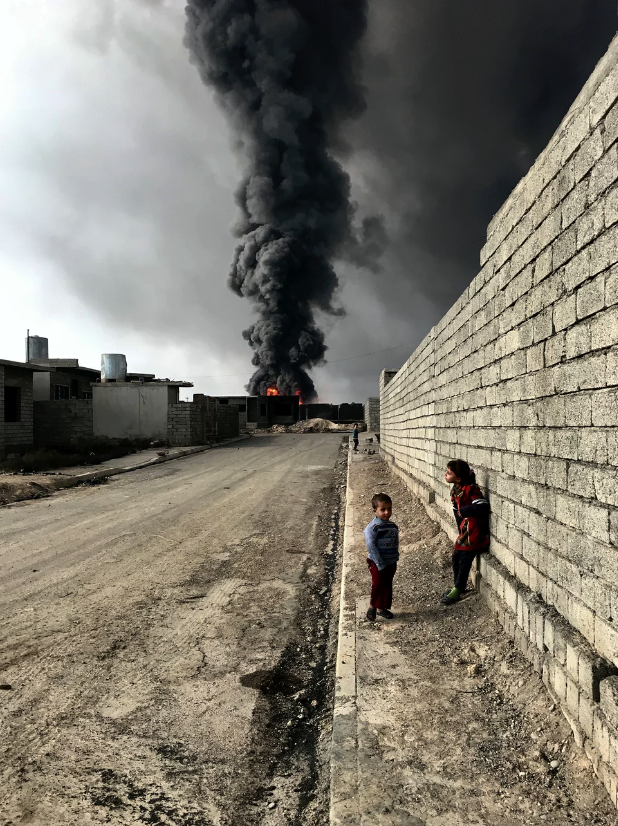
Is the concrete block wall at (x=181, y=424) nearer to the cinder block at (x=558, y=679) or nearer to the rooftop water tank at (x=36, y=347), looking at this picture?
the rooftop water tank at (x=36, y=347)

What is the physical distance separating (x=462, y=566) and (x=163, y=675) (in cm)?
255

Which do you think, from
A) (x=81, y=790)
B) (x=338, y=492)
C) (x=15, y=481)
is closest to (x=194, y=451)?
(x=15, y=481)

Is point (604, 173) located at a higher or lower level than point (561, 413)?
higher

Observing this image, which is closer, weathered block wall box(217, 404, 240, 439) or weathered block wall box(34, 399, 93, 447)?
weathered block wall box(34, 399, 93, 447)

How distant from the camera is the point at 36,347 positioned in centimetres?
4400

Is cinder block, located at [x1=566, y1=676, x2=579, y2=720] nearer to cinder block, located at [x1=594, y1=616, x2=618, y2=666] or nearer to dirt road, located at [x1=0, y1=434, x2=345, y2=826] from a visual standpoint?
Result: cinder block, located at [x1=594, y1=616, x2=618, y2=666]

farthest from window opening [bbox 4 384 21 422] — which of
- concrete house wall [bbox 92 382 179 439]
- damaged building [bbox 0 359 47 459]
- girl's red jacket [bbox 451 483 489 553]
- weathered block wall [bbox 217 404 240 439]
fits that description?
girl's red jacket [bbox 451 483 489 553]

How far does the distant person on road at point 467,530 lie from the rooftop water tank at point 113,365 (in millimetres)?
36523

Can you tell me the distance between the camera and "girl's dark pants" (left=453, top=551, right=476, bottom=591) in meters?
4.56

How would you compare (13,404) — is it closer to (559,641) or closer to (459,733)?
(459,733)

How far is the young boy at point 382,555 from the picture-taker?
4254 millimetres

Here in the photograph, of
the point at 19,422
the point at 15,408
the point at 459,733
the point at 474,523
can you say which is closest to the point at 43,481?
the point at 19,422

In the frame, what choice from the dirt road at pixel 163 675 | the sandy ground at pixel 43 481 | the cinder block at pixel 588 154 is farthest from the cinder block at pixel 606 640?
the sandy ground at pixel 43 481

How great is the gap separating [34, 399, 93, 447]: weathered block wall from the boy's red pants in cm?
2211
